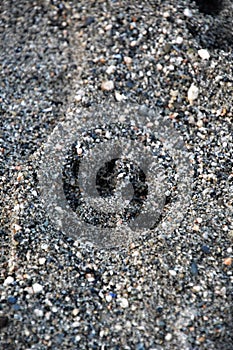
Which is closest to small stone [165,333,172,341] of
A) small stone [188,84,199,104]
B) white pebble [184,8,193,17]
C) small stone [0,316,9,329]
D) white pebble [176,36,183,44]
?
→ small stone [0,316,9,329]

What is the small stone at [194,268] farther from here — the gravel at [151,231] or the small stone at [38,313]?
the small stone at [38,313]

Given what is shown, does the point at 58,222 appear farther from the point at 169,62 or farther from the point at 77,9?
the point at 77,9

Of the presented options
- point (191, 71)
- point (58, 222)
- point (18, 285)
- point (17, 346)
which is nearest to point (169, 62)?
point (191, 71)

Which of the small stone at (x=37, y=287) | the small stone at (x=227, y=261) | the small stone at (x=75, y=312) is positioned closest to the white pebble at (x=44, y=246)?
the small stone at (x=37, y=287)

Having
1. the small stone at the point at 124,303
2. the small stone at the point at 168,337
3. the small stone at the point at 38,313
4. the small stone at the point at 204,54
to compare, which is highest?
the small stone at the point at 204,54

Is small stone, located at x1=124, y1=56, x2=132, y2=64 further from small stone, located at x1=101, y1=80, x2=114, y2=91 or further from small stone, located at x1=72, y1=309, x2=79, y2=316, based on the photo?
small stone, located at x1=72, y1=309, x2=79, y2=316

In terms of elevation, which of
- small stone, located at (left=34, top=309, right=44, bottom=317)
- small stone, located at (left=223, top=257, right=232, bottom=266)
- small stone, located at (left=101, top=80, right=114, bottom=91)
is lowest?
small stone, located at (left=34, top=309, right=44, bottom=317)

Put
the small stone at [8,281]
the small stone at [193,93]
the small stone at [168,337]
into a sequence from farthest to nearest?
the small stone at [193,93]
the small stone at [8,281]
the small stone at [168,337]

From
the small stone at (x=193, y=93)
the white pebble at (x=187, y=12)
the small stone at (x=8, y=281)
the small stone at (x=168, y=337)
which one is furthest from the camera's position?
the white pebble at (x=187, y=12)
